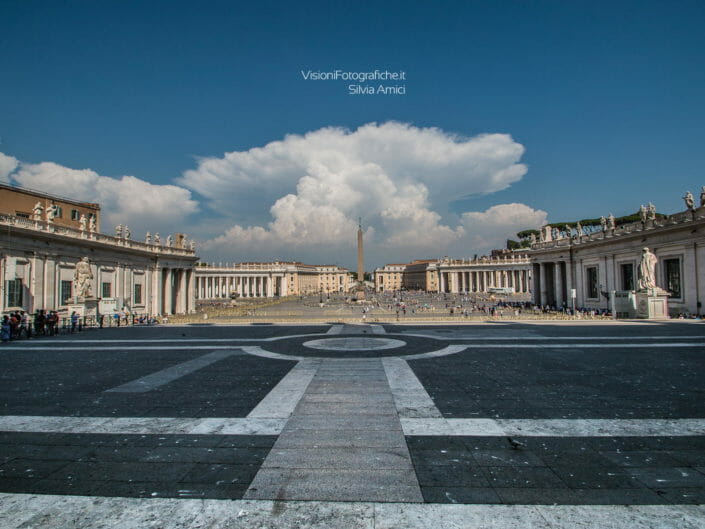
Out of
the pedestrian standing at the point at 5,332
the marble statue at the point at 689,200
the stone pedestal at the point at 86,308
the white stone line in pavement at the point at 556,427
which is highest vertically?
the marble statue at the point at 689,200

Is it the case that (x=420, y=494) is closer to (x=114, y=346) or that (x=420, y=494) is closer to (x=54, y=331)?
(x=114, y=346)

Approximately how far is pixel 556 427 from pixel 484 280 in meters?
142

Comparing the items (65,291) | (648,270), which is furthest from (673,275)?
(65,291)

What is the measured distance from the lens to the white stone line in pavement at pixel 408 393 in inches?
316

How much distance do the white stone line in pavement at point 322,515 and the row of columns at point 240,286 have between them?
135m

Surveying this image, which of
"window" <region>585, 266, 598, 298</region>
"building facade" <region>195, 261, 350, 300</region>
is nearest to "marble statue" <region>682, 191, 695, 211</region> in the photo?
"window" <region>585, 266, 598, 298</region>

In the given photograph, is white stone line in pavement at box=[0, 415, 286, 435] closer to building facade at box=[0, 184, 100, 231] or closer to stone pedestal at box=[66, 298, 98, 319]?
stone pedestal at box=[66, 298, 98, 319]

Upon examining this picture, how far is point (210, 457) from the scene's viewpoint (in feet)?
19.4

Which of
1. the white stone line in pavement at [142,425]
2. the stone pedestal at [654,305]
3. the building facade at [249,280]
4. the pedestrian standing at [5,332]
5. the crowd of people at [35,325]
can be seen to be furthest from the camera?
the building facade at [249,280]

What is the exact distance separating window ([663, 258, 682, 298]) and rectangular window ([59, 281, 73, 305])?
176 feet

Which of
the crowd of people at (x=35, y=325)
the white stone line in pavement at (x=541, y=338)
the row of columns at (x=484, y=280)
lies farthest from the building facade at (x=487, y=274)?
the crowd of people at (x=35, y=325)

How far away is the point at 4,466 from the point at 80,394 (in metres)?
4.30

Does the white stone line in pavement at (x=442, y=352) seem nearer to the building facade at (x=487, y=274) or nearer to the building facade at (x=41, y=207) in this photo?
the building facade at (x=41, y=207)

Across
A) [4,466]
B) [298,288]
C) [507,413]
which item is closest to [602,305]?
[507,413]
